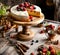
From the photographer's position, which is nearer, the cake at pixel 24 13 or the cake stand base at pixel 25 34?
the cake at pixel 24 13

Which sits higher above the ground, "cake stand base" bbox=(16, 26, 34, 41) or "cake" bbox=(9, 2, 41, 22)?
"cake" bbox=(9, 2, 41, 22)

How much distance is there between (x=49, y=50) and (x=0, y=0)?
222 cm

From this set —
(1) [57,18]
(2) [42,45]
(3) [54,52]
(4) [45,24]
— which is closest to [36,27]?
(4) [45,24]

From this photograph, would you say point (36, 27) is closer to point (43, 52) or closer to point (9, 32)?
point (9, 32)

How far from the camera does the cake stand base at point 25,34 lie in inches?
113

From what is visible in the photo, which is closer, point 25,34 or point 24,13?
point 24,13

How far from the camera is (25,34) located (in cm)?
292

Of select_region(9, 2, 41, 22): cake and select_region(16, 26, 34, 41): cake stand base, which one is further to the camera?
select_region(16, 26, 34, 41): cake stand base

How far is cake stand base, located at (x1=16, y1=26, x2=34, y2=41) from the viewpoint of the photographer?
286 cm

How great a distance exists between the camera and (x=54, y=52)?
8.21ft

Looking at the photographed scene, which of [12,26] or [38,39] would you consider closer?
[38,39]

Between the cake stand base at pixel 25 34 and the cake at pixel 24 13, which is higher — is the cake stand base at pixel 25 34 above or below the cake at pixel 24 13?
below

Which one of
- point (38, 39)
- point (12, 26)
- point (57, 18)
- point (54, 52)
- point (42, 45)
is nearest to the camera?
point (54, 52)

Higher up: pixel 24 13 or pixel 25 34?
pixel 24 13
